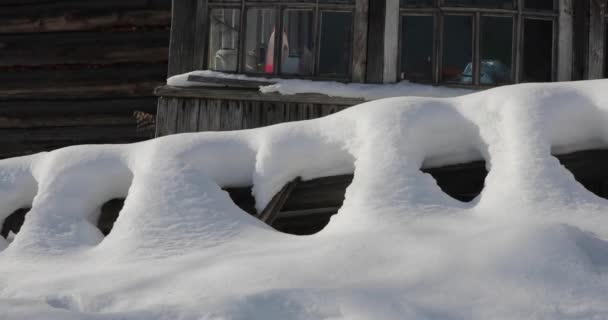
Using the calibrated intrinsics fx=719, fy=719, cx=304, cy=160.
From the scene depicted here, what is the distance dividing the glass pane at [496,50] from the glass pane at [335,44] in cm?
100

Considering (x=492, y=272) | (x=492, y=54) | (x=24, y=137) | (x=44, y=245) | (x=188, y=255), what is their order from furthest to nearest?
(x=24, y=137)
(x=492, y=54)
(x=44, y=245)
(x=188, y=255)
(x=492, y=272)

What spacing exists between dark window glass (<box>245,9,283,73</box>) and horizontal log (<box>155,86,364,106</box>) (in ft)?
0.80

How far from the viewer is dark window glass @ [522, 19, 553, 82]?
5.32 m

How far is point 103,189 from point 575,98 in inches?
72.3

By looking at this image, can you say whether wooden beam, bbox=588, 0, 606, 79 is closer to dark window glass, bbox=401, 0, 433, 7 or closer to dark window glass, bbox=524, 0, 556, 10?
dark window glass, bbox=524, 0, 556, 10

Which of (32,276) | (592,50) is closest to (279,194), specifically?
(32,276)

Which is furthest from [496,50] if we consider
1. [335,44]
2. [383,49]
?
[335,44]

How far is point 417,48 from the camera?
526cm

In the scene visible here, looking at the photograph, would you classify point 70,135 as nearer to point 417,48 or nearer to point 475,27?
point 417,48

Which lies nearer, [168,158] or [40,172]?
[168,158]

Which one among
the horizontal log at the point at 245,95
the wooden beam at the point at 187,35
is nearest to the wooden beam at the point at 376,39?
the horizontal log at the point at 245,95

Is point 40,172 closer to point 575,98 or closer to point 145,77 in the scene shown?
point 575,98

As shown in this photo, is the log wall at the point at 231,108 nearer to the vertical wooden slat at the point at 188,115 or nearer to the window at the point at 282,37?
the vertical wooden slat at the point at 188,115

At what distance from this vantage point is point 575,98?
8.59ft
